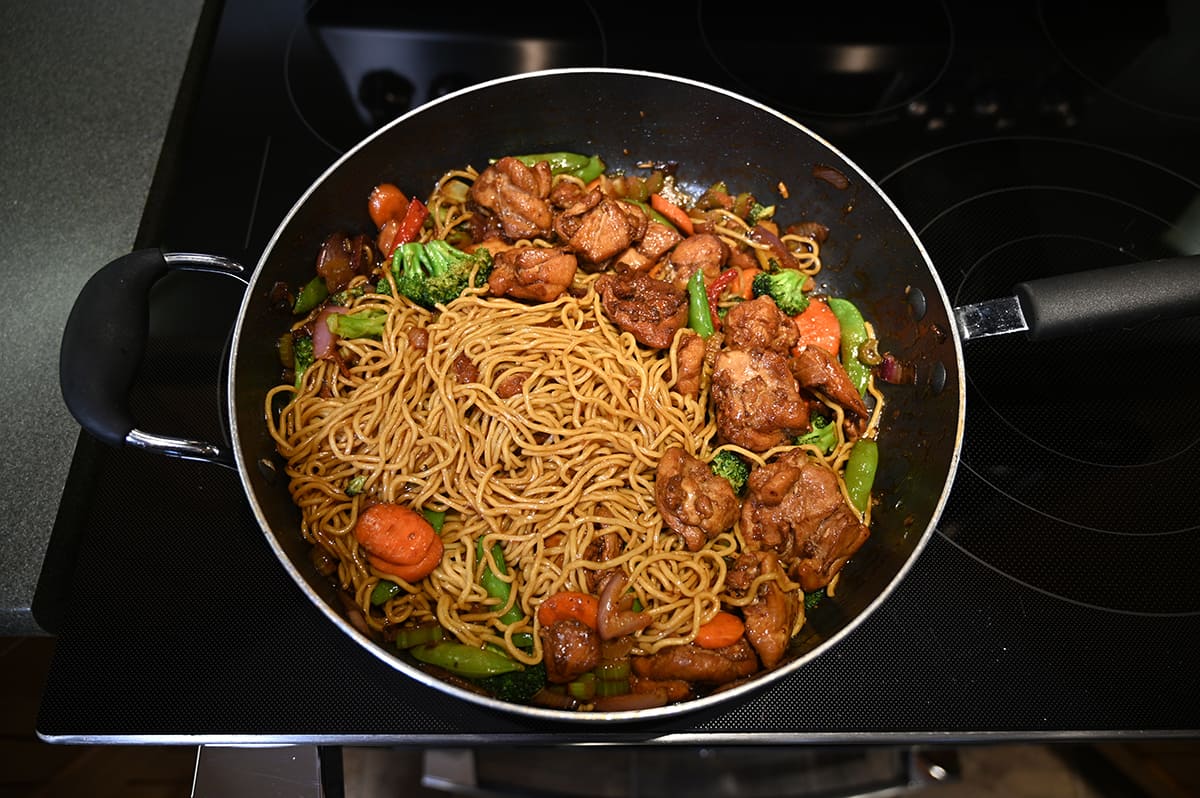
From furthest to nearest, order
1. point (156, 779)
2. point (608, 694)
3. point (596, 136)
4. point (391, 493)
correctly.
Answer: point (596, 136) < point (156, 779) < point (391, 493) < point (608, 694)

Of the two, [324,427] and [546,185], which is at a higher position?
[546,185]

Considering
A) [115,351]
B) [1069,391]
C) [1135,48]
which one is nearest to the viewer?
[115,351]

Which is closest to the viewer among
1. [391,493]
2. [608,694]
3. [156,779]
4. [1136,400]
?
[608,694]

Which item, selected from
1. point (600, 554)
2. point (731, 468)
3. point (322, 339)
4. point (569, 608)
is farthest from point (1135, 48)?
point (322, 339)

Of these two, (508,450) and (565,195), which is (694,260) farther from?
(508,450)

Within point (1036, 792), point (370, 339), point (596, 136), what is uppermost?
point (596, 136)

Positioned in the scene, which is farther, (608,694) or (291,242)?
(291,242)

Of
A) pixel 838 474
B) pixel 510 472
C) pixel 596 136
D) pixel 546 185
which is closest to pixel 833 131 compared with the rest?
pixel 596 136

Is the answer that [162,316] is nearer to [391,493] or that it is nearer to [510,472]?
[391,493]
